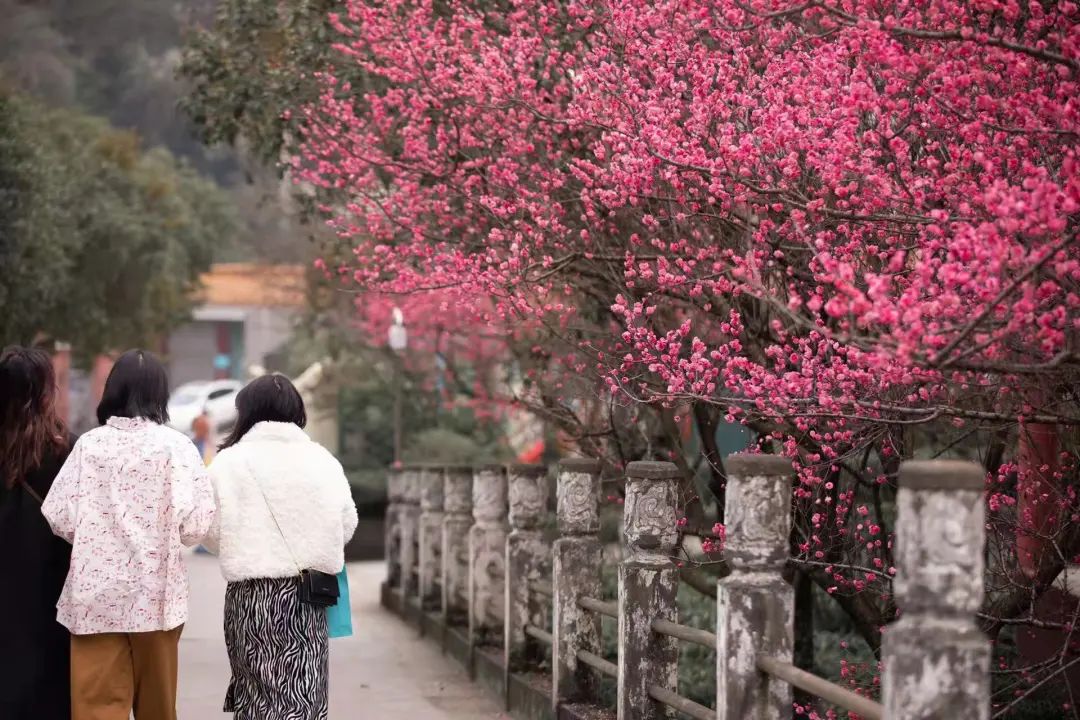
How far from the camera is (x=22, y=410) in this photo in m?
6.84

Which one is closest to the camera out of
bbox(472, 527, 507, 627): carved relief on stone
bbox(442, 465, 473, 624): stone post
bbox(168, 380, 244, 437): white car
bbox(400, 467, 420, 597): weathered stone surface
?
bbox(472, 527, 507, 627): carved relief on stone

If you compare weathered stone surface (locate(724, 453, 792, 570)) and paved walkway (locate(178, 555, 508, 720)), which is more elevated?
weathered stone surface (locate(724, 453, 792, 570))

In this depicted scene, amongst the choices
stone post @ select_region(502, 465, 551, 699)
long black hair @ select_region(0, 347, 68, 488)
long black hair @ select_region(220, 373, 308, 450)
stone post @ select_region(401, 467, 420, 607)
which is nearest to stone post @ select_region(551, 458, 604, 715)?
stone post @ select_region(502, 465, 551, 699)

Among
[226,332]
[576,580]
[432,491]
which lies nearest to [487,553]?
[576,580]

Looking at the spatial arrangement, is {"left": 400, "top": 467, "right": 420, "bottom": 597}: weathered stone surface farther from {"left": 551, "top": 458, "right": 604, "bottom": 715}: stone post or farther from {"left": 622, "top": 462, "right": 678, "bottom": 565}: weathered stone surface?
{"left": 622, "top": 462, "right": 678, "bottom": 565}: weathered stone surface

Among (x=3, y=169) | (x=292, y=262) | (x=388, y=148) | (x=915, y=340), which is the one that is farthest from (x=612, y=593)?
(x=292, y=262)

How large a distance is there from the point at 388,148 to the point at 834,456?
5.28 metres

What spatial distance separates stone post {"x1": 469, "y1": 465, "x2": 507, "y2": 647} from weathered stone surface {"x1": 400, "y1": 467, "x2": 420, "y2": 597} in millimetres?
3704

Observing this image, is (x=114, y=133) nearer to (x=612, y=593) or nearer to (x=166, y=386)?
(x=612, y=593)

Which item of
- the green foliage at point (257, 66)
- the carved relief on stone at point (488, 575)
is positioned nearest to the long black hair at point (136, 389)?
the carved relief on stone at point (488, 575)

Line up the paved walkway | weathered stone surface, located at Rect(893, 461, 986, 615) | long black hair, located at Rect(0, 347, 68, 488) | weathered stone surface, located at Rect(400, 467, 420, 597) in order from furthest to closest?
weathered stone surface, located at Rect(400, 467, 420, 597) < the paved walkway < long black hair, located at Rect(0, 347, 68, 488) < weathered stone surface, located at Rect(893, 461, 986, 615)

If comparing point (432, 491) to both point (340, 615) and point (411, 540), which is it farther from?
point (340, 615)

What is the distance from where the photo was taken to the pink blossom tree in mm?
5543

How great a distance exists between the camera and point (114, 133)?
4159cm
